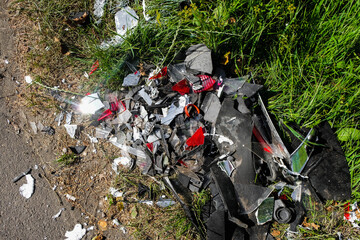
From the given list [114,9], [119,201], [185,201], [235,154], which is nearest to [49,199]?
[119,201]

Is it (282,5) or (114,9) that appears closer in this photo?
(282,5)

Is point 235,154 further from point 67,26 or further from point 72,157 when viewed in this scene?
point 67,26

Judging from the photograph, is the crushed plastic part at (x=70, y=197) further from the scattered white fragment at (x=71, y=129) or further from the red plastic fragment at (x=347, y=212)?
the red plastic fragment at (x=347, y=212)

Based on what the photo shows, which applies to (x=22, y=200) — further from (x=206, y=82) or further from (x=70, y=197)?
(x=206, y=82)

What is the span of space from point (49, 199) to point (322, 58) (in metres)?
2.92

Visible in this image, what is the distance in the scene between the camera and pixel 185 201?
8.60ft

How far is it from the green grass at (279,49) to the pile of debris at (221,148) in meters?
0.14

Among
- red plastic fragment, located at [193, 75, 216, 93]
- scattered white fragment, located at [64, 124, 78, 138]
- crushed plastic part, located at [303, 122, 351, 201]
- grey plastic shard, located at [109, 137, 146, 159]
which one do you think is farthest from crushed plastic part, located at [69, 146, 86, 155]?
crushed plastic part, located at [303, 122, 351, 201]

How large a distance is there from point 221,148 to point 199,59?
88 centimetres

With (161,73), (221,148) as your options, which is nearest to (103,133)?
(161,73)

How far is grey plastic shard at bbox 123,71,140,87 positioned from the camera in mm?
2877

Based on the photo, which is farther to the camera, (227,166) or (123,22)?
(123,22)

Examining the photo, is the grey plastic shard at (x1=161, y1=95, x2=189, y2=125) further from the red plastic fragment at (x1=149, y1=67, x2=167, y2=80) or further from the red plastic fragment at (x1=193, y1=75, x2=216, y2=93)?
the red plastic fragment at (x1=149, y1=67, x2=167, y2=80)

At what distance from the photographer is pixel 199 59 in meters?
2.75
